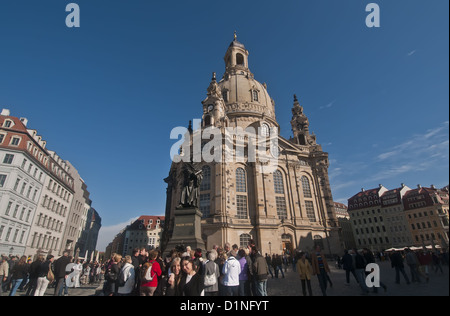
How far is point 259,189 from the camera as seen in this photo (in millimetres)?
31391

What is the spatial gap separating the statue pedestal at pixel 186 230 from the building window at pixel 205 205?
16649 millimetres

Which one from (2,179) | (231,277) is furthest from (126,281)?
(2,179)

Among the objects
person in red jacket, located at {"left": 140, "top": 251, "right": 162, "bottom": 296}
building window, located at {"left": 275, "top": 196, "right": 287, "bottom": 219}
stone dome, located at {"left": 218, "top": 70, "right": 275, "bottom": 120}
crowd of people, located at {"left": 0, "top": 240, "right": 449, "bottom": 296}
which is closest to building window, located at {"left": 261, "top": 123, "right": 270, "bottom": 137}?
stone dome, located at {"left": 218, "top": 70, "right": 275, "bottom": 120}

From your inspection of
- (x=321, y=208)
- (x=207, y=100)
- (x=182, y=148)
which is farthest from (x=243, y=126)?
(x=321, y=208)

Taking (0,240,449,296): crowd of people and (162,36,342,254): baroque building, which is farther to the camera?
(162,36,342,254): baroque building

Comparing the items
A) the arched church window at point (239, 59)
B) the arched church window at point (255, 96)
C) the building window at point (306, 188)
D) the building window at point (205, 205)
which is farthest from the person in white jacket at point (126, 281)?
the arched church window at point (239, 59)

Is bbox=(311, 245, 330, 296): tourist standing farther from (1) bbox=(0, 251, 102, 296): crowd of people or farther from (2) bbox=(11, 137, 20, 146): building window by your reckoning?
(2) bbox=(11, 137, 20, 146): building window

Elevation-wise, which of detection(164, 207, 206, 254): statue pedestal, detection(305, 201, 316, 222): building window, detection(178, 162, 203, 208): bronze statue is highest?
detection(305, 201, 316, 222): building window

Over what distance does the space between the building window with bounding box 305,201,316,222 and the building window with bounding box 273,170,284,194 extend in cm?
504

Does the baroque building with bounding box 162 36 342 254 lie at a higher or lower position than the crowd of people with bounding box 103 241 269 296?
higher

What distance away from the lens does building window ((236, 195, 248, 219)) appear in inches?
1198

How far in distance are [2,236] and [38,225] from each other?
27.8 feet

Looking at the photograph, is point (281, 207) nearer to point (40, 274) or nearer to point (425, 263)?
point (40, 274)
